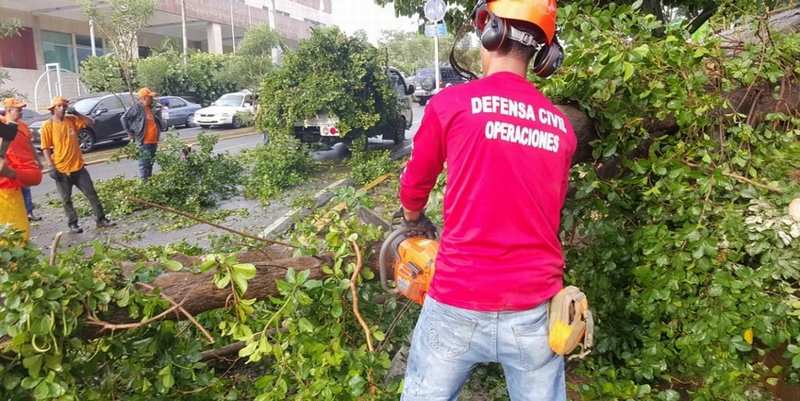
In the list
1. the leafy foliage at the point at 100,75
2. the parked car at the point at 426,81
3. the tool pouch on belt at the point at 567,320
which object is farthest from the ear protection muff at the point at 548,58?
the parked car at the point at 426,81

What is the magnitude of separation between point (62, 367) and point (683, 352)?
2.38 meters

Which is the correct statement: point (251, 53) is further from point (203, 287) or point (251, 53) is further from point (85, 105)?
point (203, 287)

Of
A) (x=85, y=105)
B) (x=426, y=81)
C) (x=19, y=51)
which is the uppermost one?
(x=19, y=51)

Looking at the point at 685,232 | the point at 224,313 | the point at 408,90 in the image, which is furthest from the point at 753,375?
the point at 408,90

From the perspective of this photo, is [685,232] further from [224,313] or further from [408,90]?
[408,90]

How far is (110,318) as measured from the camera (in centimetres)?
213

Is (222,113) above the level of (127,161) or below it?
above

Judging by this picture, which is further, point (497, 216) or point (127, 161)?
point (127, 161)

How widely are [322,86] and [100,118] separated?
9.02 metres

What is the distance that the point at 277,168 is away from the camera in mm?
10195

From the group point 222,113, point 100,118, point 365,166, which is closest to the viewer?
point 365,166

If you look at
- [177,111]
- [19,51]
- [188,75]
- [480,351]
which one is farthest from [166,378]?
[19,51]

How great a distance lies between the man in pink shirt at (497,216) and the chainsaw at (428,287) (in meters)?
0.04

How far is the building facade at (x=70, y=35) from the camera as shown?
26.0 meters
